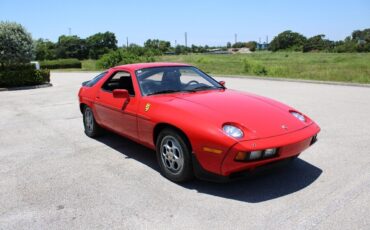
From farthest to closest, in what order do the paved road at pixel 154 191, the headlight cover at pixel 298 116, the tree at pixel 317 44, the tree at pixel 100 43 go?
the tree at pixel 317 44 → the tree at pixel 100 43 → the headlight cover at pixel 298 116 → the paved road at pixel 154 191

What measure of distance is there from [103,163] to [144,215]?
178 centimetres

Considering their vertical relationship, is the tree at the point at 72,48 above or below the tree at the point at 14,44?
above

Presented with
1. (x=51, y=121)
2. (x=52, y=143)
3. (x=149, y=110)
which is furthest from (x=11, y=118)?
(x=149, y=110)

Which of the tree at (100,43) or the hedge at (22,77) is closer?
the hedge at (22,77)

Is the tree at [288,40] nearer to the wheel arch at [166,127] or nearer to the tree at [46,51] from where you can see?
the tree at [46,51]

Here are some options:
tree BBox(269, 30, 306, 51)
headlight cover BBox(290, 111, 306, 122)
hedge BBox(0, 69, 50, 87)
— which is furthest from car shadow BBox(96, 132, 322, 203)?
tree BBox(269, 30, 306, 51)

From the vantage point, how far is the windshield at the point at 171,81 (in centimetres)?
484

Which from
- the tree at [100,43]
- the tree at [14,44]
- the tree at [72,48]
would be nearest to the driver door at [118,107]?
the tree at [14,44]

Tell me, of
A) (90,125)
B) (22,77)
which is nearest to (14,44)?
(22,77)

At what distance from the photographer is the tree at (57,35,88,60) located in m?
97.2

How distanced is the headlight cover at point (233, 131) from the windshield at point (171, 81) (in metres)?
1.35

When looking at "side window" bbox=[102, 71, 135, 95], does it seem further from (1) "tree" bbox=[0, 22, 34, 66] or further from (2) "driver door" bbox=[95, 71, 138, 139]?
(1) "tree" bbox=[0, 22, 34, 66]

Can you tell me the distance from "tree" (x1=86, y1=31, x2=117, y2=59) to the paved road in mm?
96143

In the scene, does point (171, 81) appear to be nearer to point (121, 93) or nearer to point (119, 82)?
point (121, 93)
